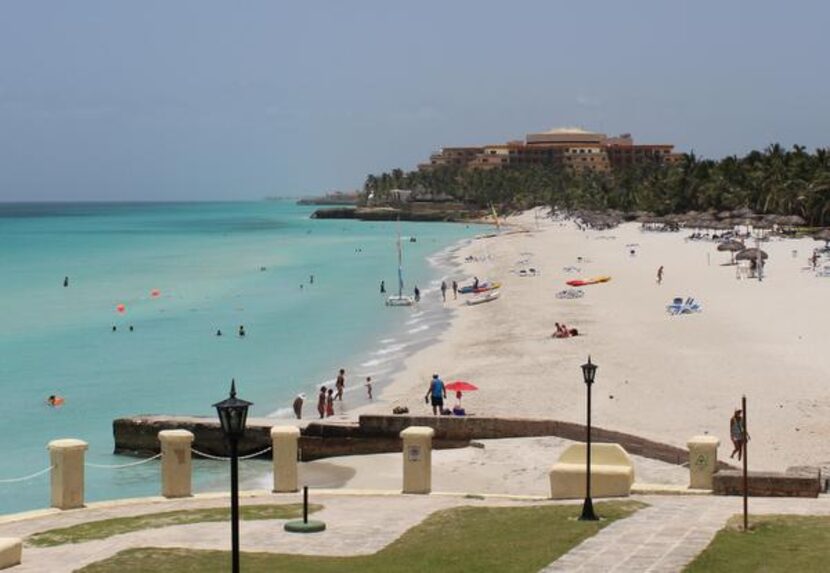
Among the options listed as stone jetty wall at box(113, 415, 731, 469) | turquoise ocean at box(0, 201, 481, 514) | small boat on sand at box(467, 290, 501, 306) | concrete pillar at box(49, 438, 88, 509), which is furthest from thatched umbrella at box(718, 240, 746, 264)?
concrete pillar at box(49, 438, 88, 509)

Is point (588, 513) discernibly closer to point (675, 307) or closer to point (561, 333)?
point (561, 333)

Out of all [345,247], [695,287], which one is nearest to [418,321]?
[695,287]

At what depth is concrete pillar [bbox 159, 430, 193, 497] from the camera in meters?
16.3

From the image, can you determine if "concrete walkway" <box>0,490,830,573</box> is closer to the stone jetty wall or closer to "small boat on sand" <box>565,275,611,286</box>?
the stone jetty wall

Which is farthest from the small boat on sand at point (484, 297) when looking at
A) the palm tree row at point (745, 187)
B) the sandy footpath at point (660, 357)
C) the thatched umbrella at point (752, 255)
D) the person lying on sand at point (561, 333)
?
the palm tree row at point (745, 187)

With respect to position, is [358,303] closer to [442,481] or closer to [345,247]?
[442,481]

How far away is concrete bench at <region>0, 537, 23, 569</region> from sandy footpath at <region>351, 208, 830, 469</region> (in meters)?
12.0

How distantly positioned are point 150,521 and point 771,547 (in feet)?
24.0

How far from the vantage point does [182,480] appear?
1642cm

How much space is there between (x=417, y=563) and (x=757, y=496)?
565 cm

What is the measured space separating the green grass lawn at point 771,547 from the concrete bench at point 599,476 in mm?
2558

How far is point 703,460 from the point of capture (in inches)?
631

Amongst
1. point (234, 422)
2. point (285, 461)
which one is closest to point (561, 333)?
point (285, 461)

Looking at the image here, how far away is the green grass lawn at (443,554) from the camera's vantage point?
11.7 metres
